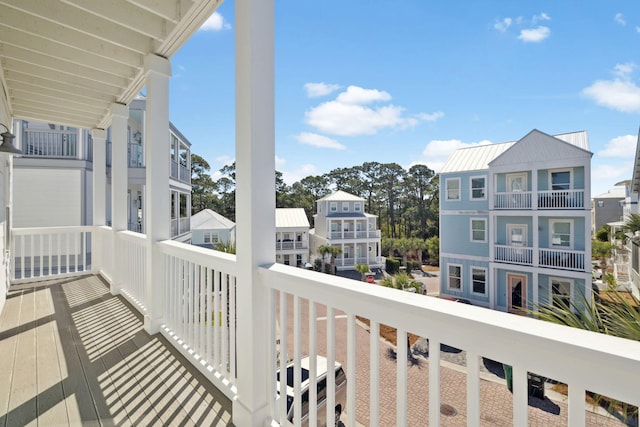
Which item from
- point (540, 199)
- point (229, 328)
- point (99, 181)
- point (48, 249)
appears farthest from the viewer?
point (48, 249)

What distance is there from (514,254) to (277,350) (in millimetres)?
2340

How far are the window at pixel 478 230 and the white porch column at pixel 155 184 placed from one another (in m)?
3.21

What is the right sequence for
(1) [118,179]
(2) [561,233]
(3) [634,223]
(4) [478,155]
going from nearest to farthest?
1. (3) [634,223]
2. (2) [561,233]
3. (4) [478,155]
4. (1) [118,179]

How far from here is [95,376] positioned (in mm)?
2109

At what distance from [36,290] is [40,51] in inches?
124

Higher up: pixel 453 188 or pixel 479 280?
pixel 453 188

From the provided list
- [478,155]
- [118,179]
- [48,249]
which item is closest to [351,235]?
[478,155]

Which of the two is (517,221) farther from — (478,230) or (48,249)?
(48,249)

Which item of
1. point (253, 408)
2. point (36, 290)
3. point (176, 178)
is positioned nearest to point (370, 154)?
point (253, 408)

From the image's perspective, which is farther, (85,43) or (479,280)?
(479,280)

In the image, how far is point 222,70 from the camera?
414cm

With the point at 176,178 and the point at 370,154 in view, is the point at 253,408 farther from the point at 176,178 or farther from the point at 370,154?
the point at 176,178

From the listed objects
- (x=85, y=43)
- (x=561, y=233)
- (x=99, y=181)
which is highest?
(x=85, y=43)

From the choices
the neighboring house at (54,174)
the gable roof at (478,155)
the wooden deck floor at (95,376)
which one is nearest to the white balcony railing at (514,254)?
the gable roof at (478,155)
